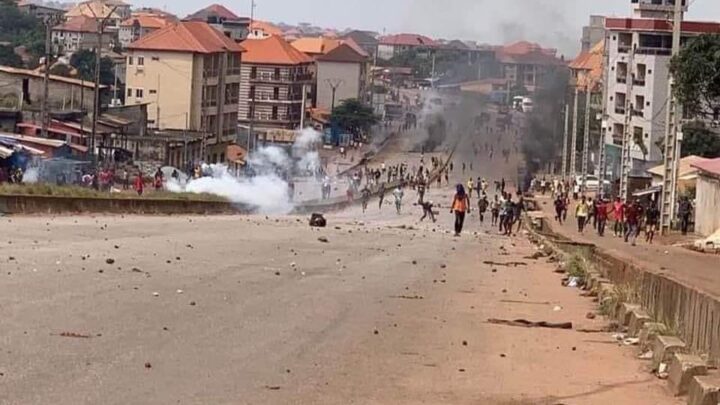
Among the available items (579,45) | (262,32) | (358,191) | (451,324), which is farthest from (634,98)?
(262,32)

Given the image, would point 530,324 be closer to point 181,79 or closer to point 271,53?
point 181,79

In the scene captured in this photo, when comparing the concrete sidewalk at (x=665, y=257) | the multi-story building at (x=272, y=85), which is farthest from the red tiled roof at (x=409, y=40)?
the concrete sidewalk at (x=665, y=257)

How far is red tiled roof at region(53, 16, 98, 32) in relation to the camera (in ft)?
541

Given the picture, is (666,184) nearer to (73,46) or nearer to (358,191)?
(358,191)

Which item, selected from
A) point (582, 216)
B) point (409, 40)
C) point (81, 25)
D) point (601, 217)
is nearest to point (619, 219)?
point (601, 217)

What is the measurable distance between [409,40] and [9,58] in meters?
62.2

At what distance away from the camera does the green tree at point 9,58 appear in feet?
376

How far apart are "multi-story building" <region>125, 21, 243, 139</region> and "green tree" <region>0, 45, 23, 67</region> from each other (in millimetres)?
17201

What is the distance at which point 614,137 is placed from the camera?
93375 mm

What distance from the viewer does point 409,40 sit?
16775 cm

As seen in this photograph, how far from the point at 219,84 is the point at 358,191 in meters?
29.9

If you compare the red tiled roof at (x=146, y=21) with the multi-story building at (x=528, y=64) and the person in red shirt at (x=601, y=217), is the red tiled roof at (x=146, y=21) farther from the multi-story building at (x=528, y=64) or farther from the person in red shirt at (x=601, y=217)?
the person in red shirt at (x=601, y=217)

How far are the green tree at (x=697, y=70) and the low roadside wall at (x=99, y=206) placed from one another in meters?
16.4

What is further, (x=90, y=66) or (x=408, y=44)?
(x=408, y=44)
